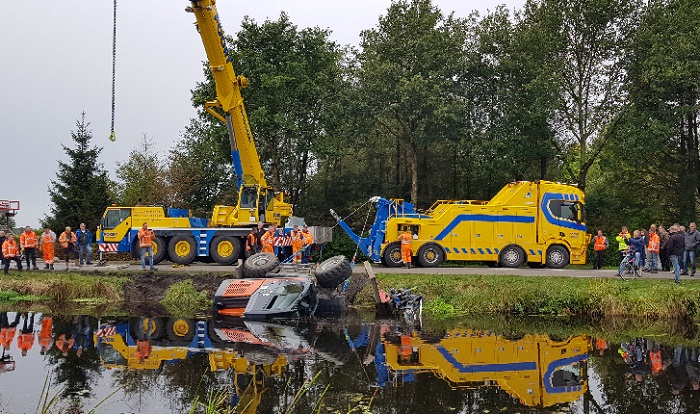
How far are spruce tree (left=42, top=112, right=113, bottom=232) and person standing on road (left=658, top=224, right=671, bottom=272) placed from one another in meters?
24.5

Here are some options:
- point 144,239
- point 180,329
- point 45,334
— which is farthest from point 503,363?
point 144,239

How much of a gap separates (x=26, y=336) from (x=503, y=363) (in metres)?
9.63

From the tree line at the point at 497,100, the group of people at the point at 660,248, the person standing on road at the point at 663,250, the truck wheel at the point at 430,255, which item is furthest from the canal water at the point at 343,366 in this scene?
the tree line at the point at 497,100

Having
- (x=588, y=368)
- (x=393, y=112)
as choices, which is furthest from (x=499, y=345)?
(x=393, y=112)

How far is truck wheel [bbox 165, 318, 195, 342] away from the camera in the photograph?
1372 centimetres

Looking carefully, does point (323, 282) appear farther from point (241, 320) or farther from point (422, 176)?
point (422, 176)

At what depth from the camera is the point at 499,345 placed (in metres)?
13.2

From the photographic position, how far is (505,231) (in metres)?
24.0

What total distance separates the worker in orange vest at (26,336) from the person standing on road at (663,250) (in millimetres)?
19430

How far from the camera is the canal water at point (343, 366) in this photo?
906 centimetres

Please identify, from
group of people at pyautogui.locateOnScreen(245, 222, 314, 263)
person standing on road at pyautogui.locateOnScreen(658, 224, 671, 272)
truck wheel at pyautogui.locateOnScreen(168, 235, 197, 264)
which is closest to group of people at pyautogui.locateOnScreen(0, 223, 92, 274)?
truck wheel at pyautogui.locateOnScreen(168, 235, 197, 264)

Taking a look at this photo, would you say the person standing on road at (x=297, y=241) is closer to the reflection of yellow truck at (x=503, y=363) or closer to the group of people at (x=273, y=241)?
the group of people at (x=273, y=241)

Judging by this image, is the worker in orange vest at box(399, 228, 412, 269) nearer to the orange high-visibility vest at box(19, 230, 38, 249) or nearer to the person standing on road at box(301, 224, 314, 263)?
the person standing on road at box(301, 224, 314, 263)

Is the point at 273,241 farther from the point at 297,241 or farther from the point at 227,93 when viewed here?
the point at 227,93
